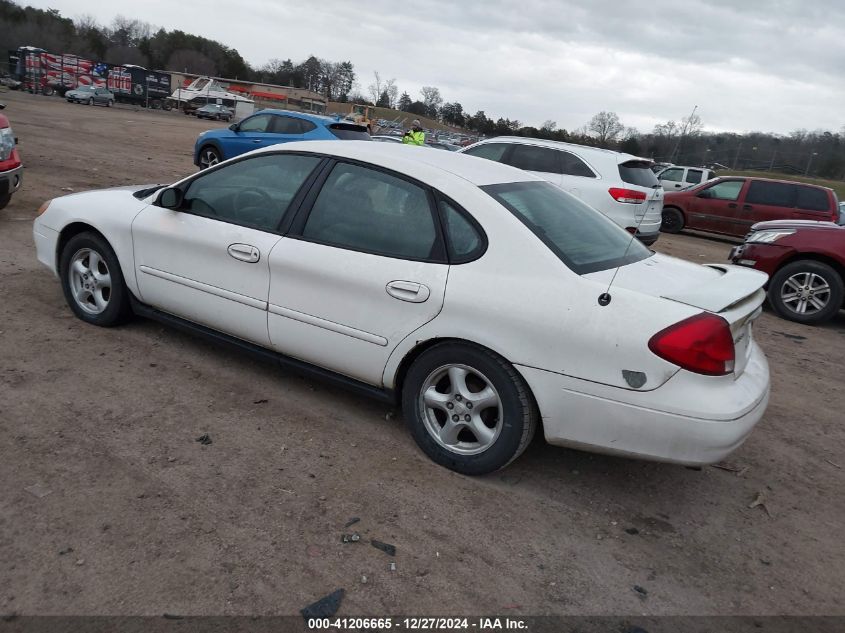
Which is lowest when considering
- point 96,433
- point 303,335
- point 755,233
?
point 96,433

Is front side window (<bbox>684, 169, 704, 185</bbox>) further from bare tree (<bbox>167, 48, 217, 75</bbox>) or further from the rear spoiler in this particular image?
bare tree (<bbox>167, 48, 217, 75</bbox>)

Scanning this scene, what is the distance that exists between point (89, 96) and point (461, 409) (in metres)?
49.9

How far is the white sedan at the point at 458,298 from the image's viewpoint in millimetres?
2885

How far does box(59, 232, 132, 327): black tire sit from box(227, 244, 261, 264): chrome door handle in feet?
3.68

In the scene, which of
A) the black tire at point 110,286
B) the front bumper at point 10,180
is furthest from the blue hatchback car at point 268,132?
the black tire at point 110,286

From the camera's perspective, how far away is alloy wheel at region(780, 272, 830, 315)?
24.7 feet

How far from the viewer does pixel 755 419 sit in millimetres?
3094

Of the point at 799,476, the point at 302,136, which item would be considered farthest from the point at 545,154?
the point at 799,476

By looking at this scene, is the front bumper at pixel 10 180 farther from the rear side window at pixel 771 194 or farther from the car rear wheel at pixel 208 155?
the rear side window at pixel 771 194

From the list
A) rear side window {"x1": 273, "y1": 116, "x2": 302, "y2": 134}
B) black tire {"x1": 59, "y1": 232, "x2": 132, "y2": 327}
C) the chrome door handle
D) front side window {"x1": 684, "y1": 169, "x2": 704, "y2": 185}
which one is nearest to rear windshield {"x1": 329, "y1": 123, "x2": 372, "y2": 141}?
rear side window {"x1": 273, "y1": 116, "x2": 302, "y2": 134}

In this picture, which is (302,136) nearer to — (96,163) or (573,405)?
(96,163)

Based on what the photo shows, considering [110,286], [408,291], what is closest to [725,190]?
[408,291]

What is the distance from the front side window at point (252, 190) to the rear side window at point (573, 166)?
7093 mm

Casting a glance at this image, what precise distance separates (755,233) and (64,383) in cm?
798
